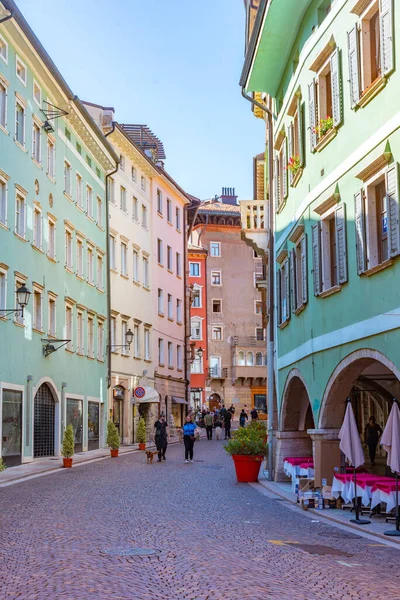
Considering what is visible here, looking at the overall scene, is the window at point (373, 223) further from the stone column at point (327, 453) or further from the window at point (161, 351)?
the window at point (161, 351)

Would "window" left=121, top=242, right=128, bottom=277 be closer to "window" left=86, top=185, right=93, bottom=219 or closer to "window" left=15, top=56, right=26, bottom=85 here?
"window" left=86, top=185, right=93, bottom=219

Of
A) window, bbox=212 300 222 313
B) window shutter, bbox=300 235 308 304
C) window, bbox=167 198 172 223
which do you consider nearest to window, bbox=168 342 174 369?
window, bbox=167 198 172 223

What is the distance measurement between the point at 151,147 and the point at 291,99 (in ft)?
122

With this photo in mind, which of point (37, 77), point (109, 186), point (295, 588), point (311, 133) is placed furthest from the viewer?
point (109, 186)

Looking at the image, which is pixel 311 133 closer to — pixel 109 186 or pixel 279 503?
pixel 279 503

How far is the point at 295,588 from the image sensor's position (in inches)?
368

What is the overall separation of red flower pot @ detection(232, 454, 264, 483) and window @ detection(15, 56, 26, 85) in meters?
15.7

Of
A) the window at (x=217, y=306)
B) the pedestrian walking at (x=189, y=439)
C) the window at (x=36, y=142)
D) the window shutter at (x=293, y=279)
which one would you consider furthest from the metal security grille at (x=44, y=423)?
the window at (x=217, y=306)

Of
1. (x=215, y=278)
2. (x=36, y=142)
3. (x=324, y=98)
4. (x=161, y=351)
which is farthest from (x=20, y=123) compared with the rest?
(x=215, y=278)

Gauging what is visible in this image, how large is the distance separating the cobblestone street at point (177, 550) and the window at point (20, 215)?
12.6 m

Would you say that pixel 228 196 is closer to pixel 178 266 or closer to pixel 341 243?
pixel 178 266

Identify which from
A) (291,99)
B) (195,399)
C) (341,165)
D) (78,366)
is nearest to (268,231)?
(291,99)

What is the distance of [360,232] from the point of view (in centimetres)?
1669

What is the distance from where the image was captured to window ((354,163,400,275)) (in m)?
15.6
